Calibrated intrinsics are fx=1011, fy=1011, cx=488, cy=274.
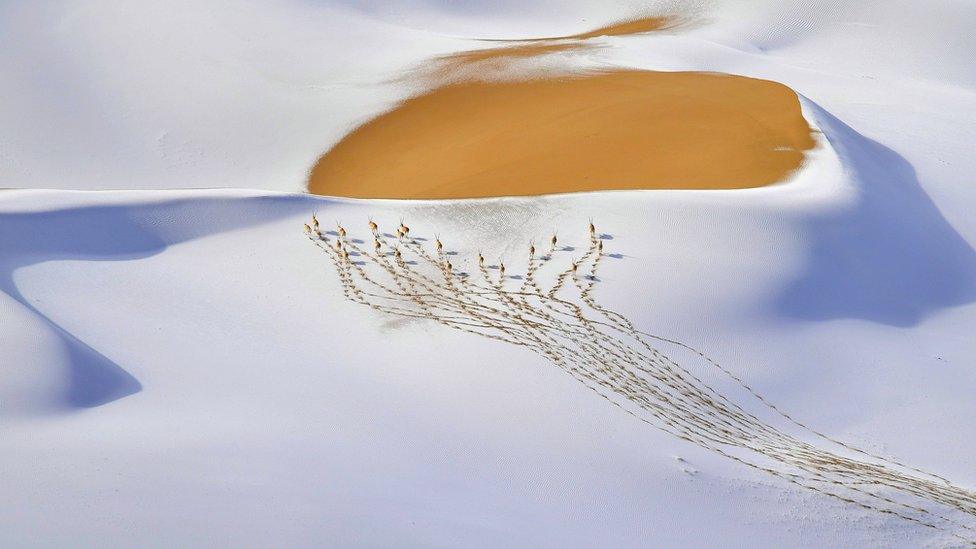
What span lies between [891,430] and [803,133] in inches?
152

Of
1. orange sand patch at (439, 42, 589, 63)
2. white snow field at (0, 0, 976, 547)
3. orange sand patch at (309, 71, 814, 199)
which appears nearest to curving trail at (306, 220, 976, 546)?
white snow field at (0, 0, 976, 547)

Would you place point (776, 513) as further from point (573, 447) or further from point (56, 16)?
point (56, 16)

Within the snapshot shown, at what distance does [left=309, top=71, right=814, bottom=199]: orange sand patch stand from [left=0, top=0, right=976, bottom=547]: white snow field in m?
0.46

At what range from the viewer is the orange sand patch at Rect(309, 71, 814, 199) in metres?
8.77

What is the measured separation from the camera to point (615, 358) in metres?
6.32

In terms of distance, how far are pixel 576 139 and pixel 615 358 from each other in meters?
3.93

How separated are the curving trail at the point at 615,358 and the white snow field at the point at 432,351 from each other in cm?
8

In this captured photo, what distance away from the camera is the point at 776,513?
17.3 feet

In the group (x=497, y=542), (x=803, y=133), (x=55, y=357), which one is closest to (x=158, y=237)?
(x=55, y=357)

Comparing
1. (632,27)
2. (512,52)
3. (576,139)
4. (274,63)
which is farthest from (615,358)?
(632,27)

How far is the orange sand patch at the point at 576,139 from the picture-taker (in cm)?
877

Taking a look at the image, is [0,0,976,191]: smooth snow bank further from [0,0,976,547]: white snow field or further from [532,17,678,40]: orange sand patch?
[532,17,678,40]: orange sand patch

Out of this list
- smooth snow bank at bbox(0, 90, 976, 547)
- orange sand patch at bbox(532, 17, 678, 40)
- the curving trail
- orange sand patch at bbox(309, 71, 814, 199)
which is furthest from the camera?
orange sand patch at bbox(532, 17, 678, 40)

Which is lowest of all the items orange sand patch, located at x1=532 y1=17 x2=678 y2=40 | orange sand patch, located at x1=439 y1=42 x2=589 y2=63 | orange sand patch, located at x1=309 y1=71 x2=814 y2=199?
orange sand patch, located at x1=309 y1=71 x2=814 y2=199
